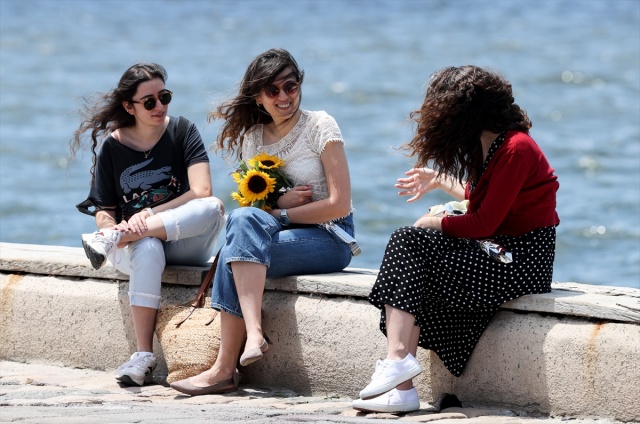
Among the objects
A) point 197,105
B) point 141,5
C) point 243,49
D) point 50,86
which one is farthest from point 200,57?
point 141,5

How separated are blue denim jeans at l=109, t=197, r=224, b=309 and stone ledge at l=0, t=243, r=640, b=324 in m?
0.07

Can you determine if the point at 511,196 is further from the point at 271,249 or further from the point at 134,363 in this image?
the point at 134,363

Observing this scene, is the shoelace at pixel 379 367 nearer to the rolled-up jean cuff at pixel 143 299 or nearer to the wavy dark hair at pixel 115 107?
the rolled-up jean cuff at pixel 143 299

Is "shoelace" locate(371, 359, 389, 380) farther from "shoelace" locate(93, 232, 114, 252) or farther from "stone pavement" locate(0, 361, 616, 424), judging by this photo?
"shoelace" locate(93, 232, 114, 252)

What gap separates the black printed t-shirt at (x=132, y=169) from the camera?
5.62 m

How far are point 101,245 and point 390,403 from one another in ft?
4.70

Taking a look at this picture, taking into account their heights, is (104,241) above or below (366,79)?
below

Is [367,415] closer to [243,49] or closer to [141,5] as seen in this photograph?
[243,49]

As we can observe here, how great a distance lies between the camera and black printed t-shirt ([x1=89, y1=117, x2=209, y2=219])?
562 centimetres

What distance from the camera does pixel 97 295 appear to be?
5.68 meters

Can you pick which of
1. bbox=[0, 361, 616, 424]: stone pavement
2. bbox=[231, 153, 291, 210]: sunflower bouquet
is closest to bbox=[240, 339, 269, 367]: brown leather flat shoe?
bbox=[0, 361, 616, 424]: stone pavement

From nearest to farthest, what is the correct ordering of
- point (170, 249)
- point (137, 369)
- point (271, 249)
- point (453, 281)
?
point (453, 281), point (271, 249), point (137, 369), point (170, 249)

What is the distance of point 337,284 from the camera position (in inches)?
200

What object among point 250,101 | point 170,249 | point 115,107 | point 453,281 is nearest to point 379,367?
point 453,281
